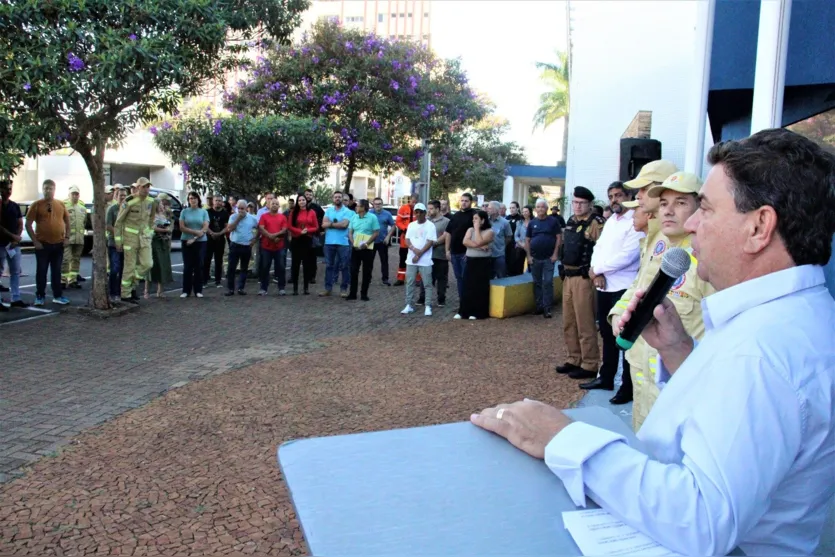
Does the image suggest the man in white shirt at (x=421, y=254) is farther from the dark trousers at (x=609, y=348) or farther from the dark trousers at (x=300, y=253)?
the dark trousers at (x=609, y=348)

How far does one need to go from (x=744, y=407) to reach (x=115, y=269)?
11442 millimetres

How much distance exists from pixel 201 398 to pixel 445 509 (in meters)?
5.29

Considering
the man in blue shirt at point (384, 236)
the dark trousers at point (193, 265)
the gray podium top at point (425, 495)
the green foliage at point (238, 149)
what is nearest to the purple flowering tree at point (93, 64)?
the dark trousers at point (193, 265)

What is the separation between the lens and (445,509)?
49.8 inches

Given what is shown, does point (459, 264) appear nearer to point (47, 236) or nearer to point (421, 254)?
point (421, 254)

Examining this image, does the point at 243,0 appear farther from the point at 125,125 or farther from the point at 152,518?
the point at 152,518

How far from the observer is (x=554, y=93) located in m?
44.4

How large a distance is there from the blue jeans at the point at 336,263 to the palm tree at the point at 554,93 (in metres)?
31.1

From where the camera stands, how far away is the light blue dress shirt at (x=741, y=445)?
1.15 meters

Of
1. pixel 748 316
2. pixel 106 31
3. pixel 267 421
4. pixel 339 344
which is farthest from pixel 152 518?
pixel 106 31

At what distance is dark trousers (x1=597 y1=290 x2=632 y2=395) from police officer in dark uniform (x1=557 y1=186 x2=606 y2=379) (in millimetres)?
385

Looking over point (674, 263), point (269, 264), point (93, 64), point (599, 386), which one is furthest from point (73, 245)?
point (674, 263)

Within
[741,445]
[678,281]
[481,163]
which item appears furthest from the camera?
[481,163]

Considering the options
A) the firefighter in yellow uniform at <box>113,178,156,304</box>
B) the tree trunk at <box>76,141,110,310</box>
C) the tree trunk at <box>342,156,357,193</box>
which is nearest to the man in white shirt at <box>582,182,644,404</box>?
the tree trunk at <box>76,141,110,310</box>
